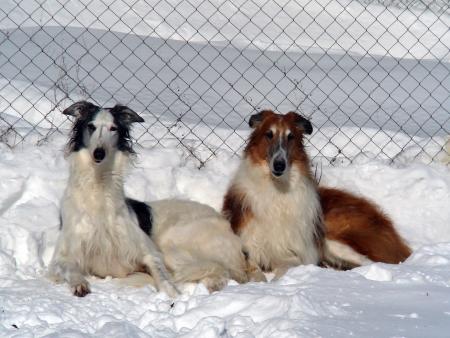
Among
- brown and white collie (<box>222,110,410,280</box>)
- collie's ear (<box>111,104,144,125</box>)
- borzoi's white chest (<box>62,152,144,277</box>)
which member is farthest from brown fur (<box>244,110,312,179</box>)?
borzoi's white chest (<box>62,152,144,277</box>)

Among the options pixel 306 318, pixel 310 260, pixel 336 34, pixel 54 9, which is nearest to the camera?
pixel 306 318

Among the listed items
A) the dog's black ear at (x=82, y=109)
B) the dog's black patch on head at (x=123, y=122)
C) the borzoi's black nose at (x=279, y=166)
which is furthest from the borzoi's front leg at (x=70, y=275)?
the borzoi's black nose at (x=279, y=166)

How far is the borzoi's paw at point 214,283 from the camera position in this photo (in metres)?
6.37

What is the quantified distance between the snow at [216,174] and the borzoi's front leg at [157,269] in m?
0.13

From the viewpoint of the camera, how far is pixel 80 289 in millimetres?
6105

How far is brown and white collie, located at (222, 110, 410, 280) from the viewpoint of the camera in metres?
7.33

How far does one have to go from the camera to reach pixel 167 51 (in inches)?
549

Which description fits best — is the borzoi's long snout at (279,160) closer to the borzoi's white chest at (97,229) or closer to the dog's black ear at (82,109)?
the borzoi's white chest at (97,229)

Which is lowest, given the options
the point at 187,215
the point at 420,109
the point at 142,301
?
the point at 142,301

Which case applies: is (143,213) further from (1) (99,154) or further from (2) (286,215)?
(2) (286,215)

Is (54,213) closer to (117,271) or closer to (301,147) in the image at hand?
(117,271)

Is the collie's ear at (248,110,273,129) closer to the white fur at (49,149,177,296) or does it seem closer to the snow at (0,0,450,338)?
the snow at (0,0,450,338)

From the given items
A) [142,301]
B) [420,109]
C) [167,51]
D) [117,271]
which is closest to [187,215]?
[117,271]

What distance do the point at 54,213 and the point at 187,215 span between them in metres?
1.14
